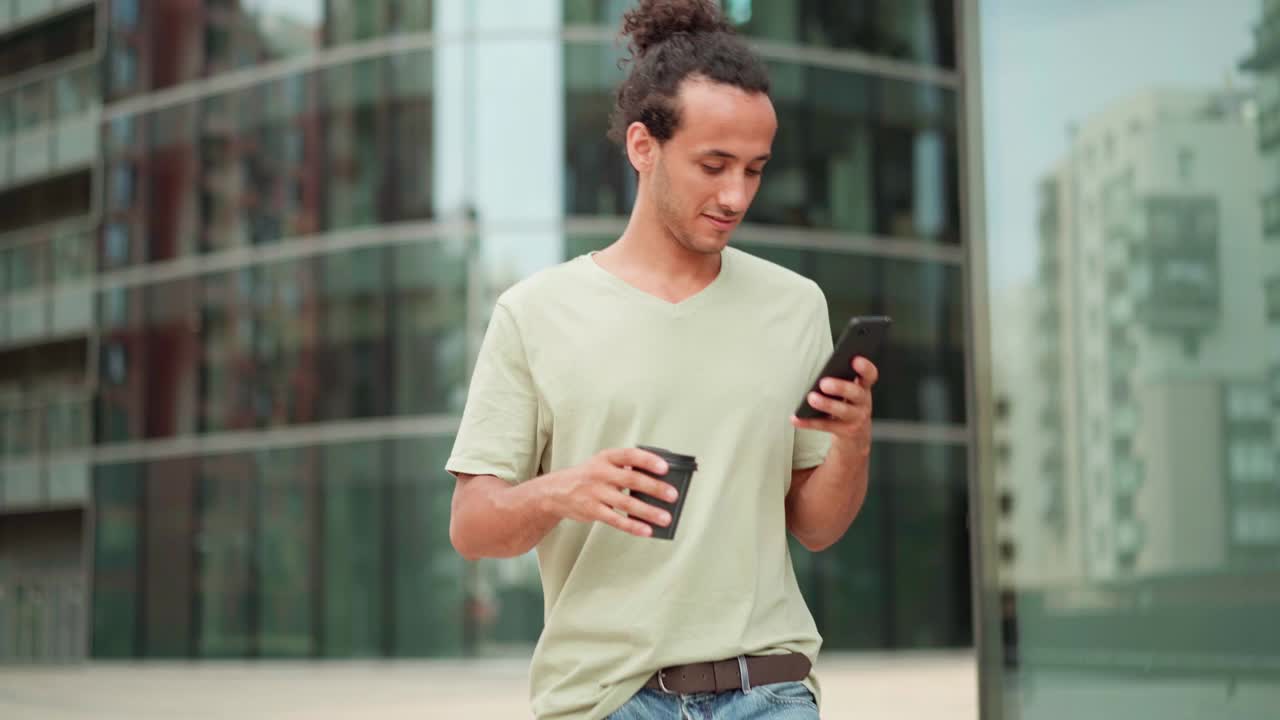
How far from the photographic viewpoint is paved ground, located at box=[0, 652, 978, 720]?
13.1 meters

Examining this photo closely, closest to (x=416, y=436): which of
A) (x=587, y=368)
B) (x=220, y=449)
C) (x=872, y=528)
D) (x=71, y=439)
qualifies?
(x=220, y=449)

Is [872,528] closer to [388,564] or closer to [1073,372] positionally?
[388,564]

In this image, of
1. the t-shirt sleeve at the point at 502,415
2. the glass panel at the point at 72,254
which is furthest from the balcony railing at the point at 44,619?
the t-shirt sleeve at the point at 502,415

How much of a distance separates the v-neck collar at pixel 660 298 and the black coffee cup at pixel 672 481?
0.31 meters

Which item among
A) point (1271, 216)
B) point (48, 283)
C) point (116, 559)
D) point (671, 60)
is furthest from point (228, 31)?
point (671, 60)

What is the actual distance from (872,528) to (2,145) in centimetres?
1688

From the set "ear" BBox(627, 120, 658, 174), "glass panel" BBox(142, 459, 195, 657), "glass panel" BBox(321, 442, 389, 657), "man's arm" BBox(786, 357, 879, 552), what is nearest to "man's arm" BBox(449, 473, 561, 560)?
"man's arm" BBox(786, 357, 879, 552)

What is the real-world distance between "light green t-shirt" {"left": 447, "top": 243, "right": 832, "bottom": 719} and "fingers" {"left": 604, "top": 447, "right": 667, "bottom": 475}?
0.22 metres

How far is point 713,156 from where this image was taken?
221cm

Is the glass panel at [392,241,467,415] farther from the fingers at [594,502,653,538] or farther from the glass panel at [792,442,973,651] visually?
the fingers at [594,502,653,538]

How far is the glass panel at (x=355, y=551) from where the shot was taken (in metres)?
21.0

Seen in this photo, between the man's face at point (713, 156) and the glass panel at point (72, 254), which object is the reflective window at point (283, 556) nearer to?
the glass panel at point (72, 254)

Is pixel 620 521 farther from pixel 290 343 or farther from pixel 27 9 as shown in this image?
pixel 27 9

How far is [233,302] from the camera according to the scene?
75.9ft
